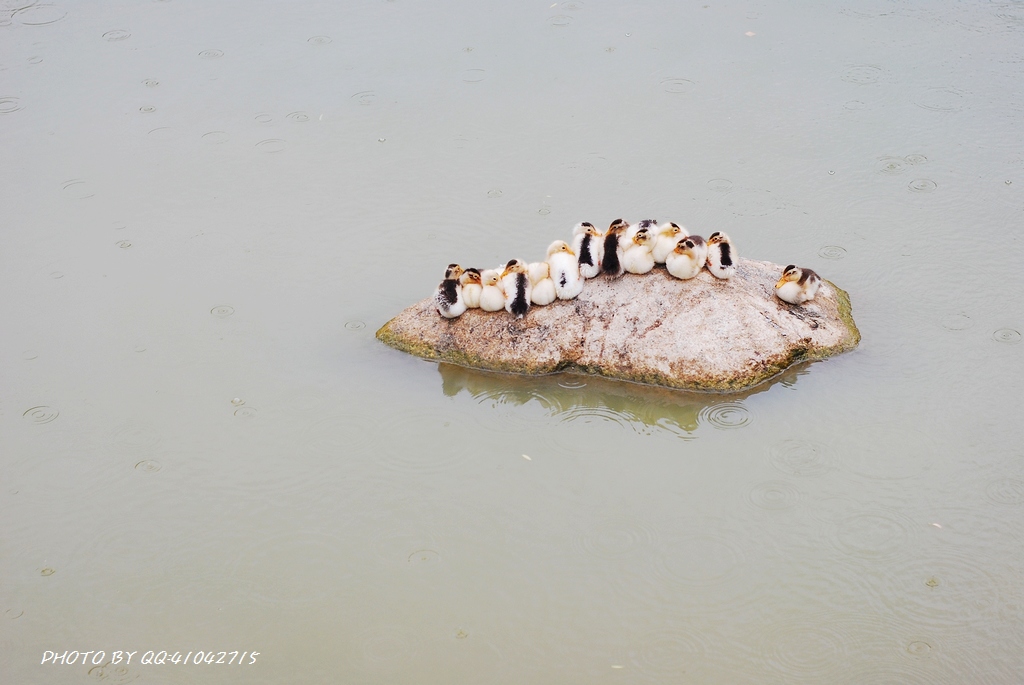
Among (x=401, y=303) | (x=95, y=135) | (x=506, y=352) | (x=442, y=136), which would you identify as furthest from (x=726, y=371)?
(x=95, y=135)

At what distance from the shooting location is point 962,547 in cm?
597

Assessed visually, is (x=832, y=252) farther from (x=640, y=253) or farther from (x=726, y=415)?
(x=726, y=415)

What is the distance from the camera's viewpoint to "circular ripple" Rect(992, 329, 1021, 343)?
7.54 metres

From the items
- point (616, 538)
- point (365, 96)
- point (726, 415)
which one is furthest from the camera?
point (365, 96)

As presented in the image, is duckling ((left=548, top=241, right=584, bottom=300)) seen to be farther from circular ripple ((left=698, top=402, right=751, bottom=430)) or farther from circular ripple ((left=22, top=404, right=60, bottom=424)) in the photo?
circular ripple ((left=22, top=404, right=60, bottom=424))

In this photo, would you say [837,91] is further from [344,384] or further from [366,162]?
[344,384]

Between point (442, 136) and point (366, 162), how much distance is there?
33.9 inches

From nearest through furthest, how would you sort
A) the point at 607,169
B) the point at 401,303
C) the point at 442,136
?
the point at 401,303
the point at 607,169
the point at 442,136

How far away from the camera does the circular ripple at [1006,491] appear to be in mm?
6254

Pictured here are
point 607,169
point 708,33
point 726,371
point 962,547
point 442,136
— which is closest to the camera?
point 962,547

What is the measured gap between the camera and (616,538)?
6.16 metres

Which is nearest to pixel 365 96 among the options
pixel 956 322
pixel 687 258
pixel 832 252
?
pixel 687 258

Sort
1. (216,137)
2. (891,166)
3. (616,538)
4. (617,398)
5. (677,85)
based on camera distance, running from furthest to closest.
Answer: (677,85), (216,137), (891,166), (617,398), (616,538)

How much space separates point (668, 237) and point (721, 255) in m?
0.41
